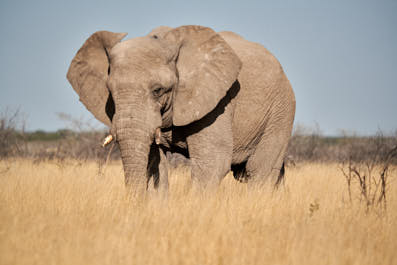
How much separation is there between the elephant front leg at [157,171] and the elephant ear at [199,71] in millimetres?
885

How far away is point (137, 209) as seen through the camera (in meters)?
4.41

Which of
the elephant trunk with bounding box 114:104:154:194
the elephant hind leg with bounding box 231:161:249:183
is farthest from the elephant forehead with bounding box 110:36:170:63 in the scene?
the elephant hind leg with bounding box 231:161:249:183

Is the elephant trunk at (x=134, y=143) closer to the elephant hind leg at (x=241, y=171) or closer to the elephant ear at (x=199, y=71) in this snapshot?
the elephant ear at (x=199, y=71)

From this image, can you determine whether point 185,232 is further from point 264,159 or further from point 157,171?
point 264,159

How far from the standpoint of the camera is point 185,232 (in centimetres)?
371

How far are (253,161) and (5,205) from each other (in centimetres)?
372

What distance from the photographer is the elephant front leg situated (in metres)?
5.88

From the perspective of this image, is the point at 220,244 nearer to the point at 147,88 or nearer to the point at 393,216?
the point at 147,88

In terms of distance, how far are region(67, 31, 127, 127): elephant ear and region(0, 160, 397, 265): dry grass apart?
1.25 m

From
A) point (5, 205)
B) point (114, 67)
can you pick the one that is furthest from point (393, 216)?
point (5, 205)

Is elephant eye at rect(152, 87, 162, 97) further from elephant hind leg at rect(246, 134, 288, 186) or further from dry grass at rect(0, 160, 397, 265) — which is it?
elephant hind leg at rect(246, 134, 288, 186)

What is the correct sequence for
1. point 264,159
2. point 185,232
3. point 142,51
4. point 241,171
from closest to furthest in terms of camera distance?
1. point 185,232
2. point 142,51
3. point 264,159
4. point 241,171

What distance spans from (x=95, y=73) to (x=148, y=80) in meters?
1.42

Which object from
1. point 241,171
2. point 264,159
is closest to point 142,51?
point 264,159
